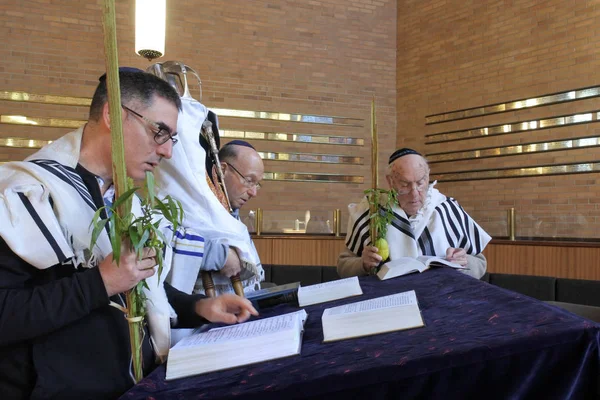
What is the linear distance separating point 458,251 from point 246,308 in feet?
5.54

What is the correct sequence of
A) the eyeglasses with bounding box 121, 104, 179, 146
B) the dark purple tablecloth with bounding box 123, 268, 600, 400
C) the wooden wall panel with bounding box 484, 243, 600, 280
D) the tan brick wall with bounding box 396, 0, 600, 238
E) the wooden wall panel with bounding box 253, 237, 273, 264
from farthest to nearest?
the tan brick wall with bounding box 396, 0, 600, 238 < the wooden wall panel with bounding box 253, 237, 273, 264 < the wooden wall panel with bounding box 484, 243, 600, 280 < the eyeglasses with bounding box 121, 104, 179, 146 < the dark purple tablecloth with bounding box 123, 268, 600, 400

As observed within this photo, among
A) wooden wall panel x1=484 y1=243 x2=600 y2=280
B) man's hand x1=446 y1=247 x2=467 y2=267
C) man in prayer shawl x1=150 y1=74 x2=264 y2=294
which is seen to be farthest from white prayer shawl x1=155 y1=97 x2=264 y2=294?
wooden wall panel x1=484 y1=243 x2=600 y2=280

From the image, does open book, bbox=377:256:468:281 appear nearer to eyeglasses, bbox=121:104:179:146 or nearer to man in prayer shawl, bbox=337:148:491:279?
man in prayer shawl, bbox=337:148:491:279

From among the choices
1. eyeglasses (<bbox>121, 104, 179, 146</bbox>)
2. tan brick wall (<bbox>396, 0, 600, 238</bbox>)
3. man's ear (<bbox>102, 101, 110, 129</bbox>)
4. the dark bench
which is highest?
tan brick wall (<bbox>396, 0, 600, 238</bbox>)

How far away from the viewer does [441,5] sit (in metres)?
9.34

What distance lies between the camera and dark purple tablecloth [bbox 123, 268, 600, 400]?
110cm

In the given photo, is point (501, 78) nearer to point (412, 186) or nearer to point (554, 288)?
point (554, 288)

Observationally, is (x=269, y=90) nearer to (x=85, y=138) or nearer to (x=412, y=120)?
(x=412, y=120)

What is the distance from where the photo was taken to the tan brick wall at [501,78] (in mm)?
7598

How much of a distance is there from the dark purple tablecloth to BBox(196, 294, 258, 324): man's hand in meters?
0.41

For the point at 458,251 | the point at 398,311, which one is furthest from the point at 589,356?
the point at 458,251

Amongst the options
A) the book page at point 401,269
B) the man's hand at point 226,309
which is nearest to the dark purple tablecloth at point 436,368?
the man's hand at point 226,309

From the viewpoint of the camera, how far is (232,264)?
7.34 ft

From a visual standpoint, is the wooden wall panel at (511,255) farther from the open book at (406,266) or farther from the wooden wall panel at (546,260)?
the open book at (406,266)
